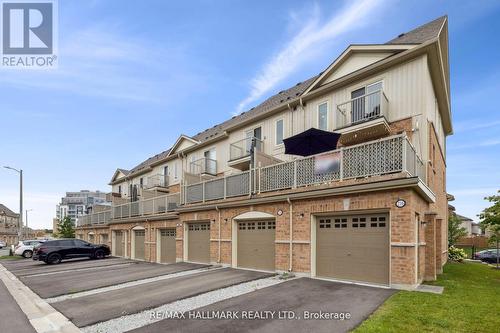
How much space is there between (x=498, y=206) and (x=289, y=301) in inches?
520

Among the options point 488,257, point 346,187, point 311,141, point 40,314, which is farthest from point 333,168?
point 488,257

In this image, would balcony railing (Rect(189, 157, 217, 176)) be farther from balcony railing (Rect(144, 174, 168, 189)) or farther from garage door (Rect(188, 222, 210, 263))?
balcony railing (Rect(144, 174, 168, 189))

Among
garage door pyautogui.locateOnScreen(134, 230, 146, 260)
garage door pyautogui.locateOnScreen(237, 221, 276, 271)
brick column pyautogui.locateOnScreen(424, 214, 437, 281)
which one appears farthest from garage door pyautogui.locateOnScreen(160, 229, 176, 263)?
brick column pyautogui.locateOnScreen(424, 214, 437, 281)

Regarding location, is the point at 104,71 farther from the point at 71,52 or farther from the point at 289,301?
the point at 289,301

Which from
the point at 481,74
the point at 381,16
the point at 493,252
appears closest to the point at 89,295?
the point at 381,16

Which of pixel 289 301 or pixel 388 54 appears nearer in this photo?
pixel 289 301

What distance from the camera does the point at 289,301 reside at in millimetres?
7559

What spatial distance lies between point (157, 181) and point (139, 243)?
6.40 m

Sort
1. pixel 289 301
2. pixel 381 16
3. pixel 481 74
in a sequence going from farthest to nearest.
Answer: pixel 481 74
pixel 381 16
pixel 289 301

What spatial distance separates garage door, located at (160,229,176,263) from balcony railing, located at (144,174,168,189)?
7372 millimetres

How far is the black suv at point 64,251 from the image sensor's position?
20.3 metres

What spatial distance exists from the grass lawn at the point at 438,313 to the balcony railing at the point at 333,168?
3483 millimetres

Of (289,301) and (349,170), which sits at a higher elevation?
(349,170)

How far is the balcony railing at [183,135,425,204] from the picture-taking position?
29.2 feet
